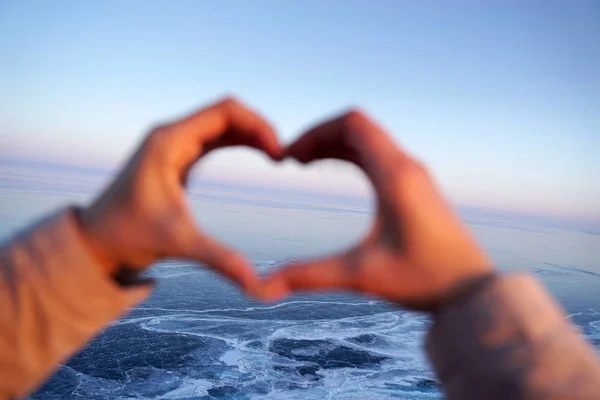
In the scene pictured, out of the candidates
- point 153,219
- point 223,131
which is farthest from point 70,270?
point 223,131

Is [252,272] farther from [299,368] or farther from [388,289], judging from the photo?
[299,368]

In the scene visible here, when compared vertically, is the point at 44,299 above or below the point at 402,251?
below

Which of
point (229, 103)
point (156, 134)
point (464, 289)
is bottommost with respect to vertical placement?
point (464, 289)

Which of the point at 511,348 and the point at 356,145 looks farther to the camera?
the point at 356,145

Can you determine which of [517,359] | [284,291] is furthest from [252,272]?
[517,359]

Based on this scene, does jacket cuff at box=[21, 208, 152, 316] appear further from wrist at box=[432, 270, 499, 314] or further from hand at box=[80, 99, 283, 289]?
wrist at box=[432, 270, 499, 314]

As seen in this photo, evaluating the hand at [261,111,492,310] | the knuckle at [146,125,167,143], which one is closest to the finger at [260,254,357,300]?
the hand at [261,111,492,310]

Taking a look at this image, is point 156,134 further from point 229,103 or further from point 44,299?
point 44,299
